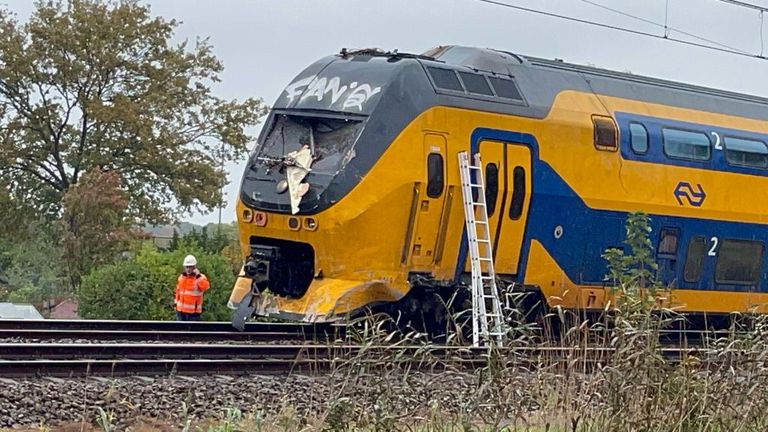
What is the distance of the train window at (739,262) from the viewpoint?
1814 cm

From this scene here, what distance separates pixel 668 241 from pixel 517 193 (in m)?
2.95

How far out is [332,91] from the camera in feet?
48.8

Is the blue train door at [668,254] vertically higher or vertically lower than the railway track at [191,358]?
higher

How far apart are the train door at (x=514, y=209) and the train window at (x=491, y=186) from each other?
0.16 metres

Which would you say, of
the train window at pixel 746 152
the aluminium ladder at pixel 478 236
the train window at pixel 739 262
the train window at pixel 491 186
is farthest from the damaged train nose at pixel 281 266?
the train window at pixel 746 152

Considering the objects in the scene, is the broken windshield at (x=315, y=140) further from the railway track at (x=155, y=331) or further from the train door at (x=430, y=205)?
the railway track at (x=155, y=331)

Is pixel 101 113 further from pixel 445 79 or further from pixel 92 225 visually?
pixel 445 79

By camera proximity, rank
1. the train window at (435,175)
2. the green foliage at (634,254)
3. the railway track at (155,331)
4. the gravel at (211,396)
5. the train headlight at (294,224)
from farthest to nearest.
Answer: the green foliage at (634,254), the railway track at (155,331), the train window at (435,175), the train headlight at (294,224), the gravel at (211,396)

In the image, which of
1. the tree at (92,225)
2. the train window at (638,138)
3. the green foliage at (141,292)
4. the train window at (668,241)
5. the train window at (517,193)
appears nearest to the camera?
the train window at (517,193)

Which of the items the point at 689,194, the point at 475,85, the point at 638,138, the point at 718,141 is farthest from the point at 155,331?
the point at 718,141

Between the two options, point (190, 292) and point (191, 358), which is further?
point (190, 292)

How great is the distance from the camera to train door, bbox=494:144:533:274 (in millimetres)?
15430

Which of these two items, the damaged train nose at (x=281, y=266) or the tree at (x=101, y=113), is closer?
the damaged train nose at (x=281, y=266)

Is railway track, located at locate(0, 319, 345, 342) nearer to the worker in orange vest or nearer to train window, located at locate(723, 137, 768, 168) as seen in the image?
the worker in orange vest
